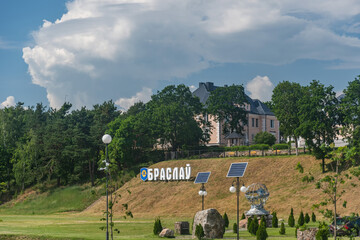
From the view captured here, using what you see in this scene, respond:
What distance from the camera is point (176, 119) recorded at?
90.6 m

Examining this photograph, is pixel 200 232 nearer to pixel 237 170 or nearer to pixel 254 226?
pixel 254 226

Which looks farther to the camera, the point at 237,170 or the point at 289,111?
Answer: the point at 289,111

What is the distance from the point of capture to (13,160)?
9912 cm

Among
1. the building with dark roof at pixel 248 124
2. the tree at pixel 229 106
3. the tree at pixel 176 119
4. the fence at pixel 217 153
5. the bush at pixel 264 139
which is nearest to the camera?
the fence at pixel 217 153

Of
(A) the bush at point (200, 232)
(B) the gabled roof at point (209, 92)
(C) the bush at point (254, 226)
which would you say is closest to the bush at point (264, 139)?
(B) the gabled roof at point (209, 92)

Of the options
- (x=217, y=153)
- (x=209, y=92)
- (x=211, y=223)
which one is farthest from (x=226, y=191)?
(x=209, y=92)

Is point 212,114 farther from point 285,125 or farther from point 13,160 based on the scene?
point 13,160

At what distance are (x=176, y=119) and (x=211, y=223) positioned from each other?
57.2 metres

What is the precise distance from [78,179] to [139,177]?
16.6m

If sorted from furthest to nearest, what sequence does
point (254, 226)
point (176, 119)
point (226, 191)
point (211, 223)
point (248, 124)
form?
point (248, 124), point (176, 119), point (226, 191), point (254, 226), point (211, 223)

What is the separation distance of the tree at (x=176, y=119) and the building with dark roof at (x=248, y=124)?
727 cm

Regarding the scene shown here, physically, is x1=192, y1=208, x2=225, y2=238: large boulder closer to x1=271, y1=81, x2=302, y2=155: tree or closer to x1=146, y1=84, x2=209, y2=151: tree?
x1=271, y1=81, x2=302, y2=155: tree

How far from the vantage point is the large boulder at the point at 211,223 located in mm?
33750

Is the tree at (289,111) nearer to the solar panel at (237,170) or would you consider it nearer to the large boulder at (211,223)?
the solar panel at (237,170)
